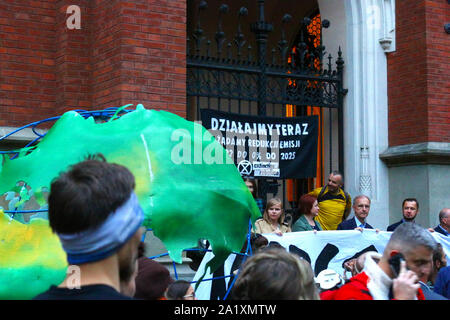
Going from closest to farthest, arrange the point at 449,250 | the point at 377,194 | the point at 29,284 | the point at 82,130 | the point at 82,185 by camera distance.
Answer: the point at 82,185 < the point at 29,284 < the point at 82,130 < the point at 449,250 < the point at 377,194

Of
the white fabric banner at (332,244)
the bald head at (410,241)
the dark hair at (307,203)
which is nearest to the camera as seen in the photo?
the bald head at (410,241)

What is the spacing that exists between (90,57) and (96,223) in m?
6.90

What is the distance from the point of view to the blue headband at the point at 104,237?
6.32 feet

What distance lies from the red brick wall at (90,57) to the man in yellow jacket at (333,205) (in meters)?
2.32

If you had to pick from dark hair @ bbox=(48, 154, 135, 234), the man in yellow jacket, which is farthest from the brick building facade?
dark hair @ bbox=(48, 154, 135, 234)

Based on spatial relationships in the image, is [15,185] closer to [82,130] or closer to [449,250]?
[82,130]

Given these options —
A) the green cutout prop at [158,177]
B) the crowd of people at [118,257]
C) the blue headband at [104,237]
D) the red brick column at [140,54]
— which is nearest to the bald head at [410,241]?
the crowd of people at [118,257]

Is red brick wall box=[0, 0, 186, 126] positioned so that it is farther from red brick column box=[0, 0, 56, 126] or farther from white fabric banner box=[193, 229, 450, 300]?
white fabric banner box=[193, 229, 450, 300]

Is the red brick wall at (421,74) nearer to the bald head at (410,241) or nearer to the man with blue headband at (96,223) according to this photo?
the bald head at (410,241)

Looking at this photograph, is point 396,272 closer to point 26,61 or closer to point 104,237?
point 104,237

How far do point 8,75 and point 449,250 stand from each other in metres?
5.73

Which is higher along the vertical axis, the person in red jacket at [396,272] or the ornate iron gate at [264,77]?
the ornate iron gate at [264,77]

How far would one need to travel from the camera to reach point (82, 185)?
1.94m
